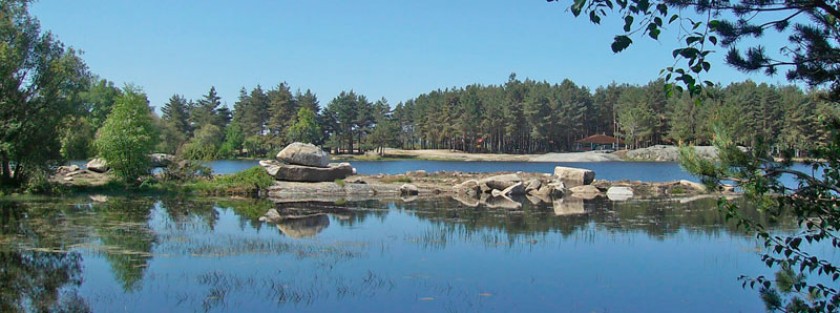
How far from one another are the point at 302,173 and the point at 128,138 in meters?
9.43

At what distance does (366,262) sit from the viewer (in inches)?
629

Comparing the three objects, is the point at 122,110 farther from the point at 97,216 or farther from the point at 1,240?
the point at 1,240

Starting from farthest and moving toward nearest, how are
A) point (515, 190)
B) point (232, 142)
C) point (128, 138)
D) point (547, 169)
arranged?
point (232, 142) → point (547, 169) → point (515, 190) → point (128, 138)

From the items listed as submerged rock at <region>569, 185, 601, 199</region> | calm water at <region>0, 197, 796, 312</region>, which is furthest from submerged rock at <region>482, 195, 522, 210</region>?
submerged rock at <region>569, 185, 601, 199</region>

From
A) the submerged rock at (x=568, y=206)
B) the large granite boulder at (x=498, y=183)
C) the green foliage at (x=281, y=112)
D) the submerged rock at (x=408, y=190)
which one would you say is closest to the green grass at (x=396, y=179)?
the submerged rock at (x=408, y=190)

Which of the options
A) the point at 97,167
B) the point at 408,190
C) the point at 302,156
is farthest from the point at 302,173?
the point at 97,167

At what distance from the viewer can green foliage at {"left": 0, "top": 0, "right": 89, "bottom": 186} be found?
2855 cm

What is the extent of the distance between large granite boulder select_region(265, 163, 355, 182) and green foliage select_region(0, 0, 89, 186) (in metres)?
10.8

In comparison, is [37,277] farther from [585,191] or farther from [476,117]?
[476,117]

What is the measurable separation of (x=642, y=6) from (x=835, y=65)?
129 inches

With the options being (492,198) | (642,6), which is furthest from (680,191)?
(642,6)

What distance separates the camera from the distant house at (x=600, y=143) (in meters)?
126

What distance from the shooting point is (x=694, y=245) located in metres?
A: 19.3

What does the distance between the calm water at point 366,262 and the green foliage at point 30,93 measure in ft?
15.2
